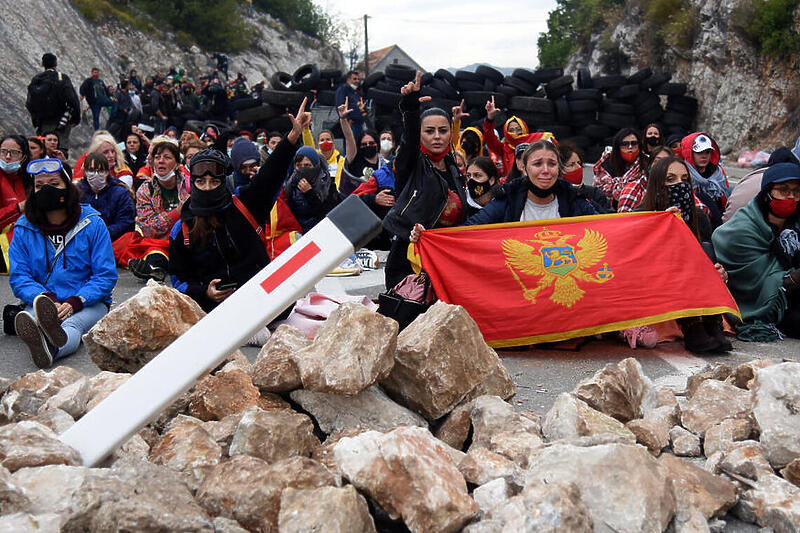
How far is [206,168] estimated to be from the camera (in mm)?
5672

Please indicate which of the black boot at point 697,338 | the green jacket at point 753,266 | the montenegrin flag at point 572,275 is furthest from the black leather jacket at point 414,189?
the green jacket at point 753,266

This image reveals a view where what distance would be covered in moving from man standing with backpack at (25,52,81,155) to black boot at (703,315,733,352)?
11595 millimetres

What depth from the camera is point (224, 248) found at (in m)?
5.89

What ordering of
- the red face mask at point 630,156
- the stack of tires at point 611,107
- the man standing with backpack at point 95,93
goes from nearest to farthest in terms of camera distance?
the red face mask at point 630,156 < the man standing with backpack at point 95,93 < the stack of tires at point 611,107

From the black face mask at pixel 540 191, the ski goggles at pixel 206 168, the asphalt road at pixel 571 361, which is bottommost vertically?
the asphalt road at pixel 571 361

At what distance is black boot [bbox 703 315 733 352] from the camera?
18.0 feet

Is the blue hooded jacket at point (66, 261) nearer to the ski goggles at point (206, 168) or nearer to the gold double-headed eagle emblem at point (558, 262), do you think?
the ski goggles at point (206, 168)

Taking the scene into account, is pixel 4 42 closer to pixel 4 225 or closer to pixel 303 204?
pixel 4 225

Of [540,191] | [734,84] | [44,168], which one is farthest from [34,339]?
[734,84]

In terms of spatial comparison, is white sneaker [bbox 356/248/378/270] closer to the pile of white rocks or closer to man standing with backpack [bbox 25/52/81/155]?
the pile of white rocks

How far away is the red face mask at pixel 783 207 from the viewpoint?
19.9 feet

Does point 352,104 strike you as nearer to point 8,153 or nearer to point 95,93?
point 8,153

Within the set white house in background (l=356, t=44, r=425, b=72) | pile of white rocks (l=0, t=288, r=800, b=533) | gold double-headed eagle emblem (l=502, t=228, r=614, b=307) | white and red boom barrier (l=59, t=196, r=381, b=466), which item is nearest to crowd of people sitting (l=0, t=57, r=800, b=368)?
gold double-headed eagle emblem (l=502, t=228, r=614, b=307)

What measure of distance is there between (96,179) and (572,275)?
5818mm
